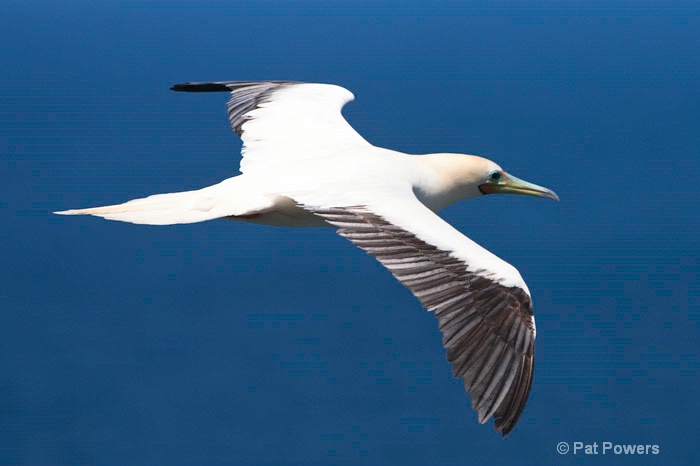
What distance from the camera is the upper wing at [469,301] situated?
10438mm

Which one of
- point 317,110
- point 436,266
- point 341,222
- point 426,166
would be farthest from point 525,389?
point 317,110

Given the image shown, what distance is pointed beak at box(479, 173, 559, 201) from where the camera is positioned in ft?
44.1

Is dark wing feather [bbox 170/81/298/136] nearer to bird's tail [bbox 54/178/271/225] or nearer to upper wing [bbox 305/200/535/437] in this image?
bird's tail [bbox 54/178/271/225]

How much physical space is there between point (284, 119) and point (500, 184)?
205 cm

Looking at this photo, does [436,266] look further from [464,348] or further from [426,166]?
[426,166]

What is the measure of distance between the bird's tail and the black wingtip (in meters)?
2.77

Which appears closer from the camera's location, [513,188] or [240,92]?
[513,188]

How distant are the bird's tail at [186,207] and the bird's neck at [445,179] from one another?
5.27ft

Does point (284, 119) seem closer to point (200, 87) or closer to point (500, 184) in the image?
point (200, 87)

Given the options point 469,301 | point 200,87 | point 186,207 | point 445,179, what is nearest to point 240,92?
point 200,87

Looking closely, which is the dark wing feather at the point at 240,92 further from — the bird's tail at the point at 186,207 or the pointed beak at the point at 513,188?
the pointed beak at the point at 513,188

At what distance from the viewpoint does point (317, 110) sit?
45.9 ft

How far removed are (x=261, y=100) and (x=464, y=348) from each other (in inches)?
181

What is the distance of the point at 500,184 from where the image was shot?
Result: 44.2 feet
